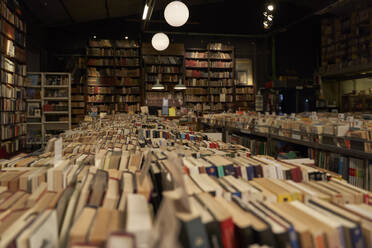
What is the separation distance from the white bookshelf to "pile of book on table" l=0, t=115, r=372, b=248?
898cm

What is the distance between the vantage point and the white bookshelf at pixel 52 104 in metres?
9.74

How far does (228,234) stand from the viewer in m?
0.86

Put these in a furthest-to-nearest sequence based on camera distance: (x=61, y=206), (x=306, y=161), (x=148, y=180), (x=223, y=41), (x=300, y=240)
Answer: (x=223, y=41) → (x=306, y=161) → (x=148, y=180) → (x=61, y=206) → (x=300, y=240)

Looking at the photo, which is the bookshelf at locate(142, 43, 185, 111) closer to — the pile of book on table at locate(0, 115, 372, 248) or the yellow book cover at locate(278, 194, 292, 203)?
the pile of book on table at locate(0, 115, 372, 248)

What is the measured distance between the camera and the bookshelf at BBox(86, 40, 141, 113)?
1123 cm

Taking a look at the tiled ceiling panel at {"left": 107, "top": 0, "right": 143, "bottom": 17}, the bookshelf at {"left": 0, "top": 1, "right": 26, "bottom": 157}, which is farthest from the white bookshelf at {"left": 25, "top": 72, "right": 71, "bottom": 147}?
the tiled ceiling panel at {"left": 107, "top": 0, "right": 143, "bottom": 17}

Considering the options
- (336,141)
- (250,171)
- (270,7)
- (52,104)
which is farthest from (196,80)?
(250,171)

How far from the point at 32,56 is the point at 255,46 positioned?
8.99 m

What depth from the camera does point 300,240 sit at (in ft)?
2.83

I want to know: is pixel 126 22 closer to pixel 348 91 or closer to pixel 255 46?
pixel 255 46

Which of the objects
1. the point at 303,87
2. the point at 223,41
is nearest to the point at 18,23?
the point at 223,41

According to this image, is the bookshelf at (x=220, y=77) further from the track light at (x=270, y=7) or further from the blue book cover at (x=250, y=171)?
the blue book cover at (x=250, y=171)

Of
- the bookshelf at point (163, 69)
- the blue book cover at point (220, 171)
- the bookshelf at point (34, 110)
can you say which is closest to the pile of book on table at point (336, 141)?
the blue book cover at point (220, 171)

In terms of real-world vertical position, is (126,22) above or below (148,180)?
above
